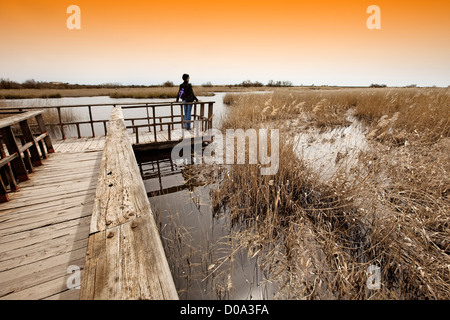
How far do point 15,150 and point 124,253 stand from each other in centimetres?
369

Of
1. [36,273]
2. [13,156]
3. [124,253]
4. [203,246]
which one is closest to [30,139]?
[13,156]

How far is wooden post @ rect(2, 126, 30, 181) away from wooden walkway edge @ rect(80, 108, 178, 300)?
112 inches

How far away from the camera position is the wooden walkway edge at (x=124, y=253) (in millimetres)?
734

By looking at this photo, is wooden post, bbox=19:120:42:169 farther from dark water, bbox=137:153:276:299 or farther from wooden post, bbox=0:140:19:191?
dark water, bbox=137:153:276:299

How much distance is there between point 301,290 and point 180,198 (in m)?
2.81

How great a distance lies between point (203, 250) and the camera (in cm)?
266

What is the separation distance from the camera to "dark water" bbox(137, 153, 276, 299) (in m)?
2.16

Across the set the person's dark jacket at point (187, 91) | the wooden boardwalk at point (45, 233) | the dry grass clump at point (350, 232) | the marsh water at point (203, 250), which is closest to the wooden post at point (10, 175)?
the wooden boardwalk at point (45, 233)

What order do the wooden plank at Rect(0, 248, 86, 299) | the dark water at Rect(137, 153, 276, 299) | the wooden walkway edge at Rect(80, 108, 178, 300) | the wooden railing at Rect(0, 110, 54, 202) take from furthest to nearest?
the wooden railing at Rect(0, 110, 54, 202) < the dark water at Rect(137, 153, 276, 299) < the wooden plank at Rect(0, 248, 86, 299) < the wooden walkway edge at Rect(80, 108, 178, 300)

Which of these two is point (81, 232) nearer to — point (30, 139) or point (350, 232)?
point (30, 139)

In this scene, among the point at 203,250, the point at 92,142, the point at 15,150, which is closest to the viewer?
the point at 203,250

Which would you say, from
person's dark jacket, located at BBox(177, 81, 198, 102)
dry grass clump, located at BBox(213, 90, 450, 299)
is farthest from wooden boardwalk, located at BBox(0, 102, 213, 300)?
person's dark jacket, located at BBox(177, 81, 198, 102)
